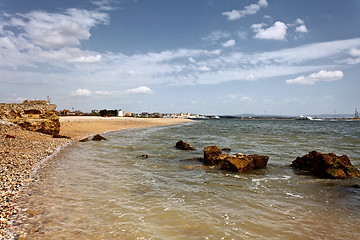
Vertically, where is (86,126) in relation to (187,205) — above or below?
above

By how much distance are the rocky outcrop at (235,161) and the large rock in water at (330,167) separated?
92.9 inches

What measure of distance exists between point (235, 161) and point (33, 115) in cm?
2200

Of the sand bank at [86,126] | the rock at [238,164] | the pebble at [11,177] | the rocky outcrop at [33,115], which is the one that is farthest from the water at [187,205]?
the sand bank at [86,126]

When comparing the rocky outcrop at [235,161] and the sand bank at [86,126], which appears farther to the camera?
the sand bank at [86,126]

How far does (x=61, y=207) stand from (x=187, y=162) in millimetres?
8600

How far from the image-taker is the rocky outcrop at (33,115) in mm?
22547

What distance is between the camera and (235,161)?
1200cm

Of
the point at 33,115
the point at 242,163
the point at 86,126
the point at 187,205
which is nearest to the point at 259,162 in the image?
the point at 242,163

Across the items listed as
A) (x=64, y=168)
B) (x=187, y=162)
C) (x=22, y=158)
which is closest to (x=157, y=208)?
(x=64, y=168)

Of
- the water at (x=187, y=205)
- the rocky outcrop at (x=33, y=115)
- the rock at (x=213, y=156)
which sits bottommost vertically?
the water at (x=187, y=205)

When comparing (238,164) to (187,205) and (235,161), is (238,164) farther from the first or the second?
(187,205)

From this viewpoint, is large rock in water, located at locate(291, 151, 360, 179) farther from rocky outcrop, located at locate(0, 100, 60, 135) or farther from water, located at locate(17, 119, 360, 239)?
rocky outcrop, located at locate(0, 100, 60, 135)

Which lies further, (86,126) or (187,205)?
(86,126)

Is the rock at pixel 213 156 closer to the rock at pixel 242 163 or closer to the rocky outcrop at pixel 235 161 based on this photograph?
the rocky outcrop at pixel 235 161
